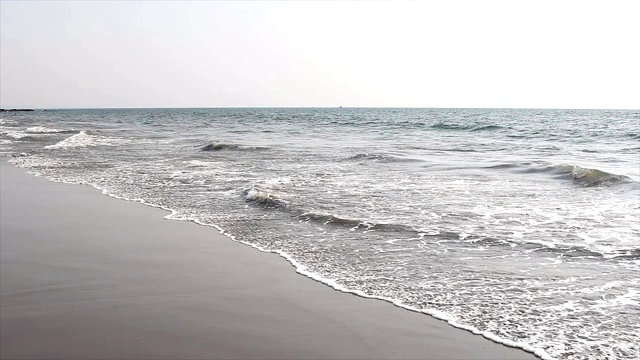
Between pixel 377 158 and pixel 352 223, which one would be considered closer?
pixel 352 223

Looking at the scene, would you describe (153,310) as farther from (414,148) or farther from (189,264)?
(414,148)

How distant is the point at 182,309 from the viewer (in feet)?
16.0

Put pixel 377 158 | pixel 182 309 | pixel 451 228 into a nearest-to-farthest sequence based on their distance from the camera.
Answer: pixel 182 309
pixel 451 228
pixel 377 158

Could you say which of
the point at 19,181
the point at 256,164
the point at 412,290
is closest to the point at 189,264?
the point at 412,290

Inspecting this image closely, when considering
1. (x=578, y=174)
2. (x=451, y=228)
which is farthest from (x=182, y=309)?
(x=578, y=174)

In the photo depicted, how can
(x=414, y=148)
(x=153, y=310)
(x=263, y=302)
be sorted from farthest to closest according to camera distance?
(x=414, y=148) → (x=263, y=302) → (x=153, y=310)

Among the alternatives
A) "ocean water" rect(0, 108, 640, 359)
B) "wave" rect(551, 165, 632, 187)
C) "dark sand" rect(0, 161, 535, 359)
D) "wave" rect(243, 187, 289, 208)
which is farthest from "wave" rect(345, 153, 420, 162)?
"dark sand" rect(0, 161, 535, 359)

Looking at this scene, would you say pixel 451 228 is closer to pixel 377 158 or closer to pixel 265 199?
pixel 265 199

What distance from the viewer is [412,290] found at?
5.66m

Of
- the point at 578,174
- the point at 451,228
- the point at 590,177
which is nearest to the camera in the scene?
the point at 451,228

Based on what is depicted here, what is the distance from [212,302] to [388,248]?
2918mm

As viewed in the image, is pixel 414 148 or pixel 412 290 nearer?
pixel 412 290

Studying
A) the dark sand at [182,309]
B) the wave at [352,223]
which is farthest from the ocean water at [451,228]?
the dark sand at [182,309]

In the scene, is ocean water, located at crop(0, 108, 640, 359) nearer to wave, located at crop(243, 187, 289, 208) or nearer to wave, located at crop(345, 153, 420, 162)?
wave, located at crop(243, 187, 289, 208)
